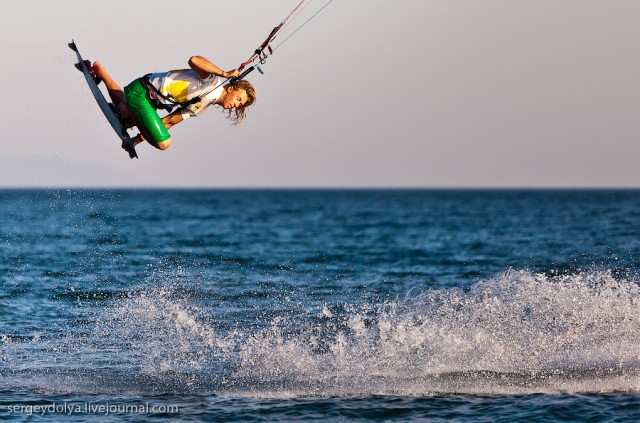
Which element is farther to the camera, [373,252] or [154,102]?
[373,252]

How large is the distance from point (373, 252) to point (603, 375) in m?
25.2

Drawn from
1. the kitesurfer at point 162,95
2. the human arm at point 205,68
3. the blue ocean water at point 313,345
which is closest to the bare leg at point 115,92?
the kitesurfer at point 162,95

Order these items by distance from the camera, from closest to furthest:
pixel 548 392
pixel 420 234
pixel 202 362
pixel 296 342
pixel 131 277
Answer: pixel 548 392, pixel 202 362, pixel 296 342, pixel 131 277, pixel 420 234

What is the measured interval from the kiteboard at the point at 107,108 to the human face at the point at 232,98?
123 cm

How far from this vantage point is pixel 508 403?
1190 cm

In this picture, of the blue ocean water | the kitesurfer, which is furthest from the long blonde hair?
the blue ocean water

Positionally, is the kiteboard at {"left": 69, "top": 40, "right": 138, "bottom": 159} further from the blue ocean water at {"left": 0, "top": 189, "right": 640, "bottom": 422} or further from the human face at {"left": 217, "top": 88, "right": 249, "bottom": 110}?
the blue ocean water at {"left": 0, "top": 189, "right": 640, "bottom": 422}

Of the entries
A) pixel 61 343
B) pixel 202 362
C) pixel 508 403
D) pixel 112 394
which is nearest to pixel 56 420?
pixel 112 394

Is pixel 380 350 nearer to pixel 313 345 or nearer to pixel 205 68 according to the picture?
pixel 313 345

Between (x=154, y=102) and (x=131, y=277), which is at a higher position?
(x=154, y=102)

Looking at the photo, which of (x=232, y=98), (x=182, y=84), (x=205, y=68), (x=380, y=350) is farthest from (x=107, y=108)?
(x=380, y=350)

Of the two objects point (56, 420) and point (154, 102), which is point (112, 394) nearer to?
point (56, 420)

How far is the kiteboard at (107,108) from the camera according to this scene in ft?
36.6

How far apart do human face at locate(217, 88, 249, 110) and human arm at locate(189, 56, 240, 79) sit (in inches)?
21.8
